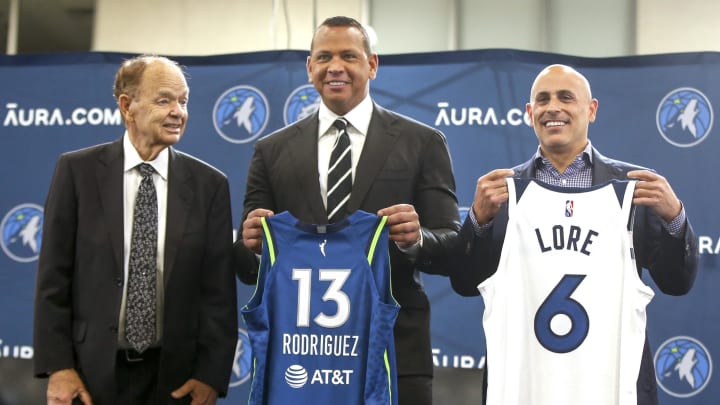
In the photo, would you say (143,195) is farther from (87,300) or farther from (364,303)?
(364,303)

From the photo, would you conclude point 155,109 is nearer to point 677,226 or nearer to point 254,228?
point 254,228

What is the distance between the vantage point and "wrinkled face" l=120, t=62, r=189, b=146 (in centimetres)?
303

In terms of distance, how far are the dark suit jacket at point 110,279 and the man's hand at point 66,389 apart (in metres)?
0.02

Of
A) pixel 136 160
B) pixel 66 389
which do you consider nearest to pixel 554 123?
pixel 136 160

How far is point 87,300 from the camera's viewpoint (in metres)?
2.88

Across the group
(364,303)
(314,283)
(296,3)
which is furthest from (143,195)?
(296,3)

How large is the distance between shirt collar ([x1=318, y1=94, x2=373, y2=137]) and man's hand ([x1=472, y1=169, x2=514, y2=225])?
1.64ft

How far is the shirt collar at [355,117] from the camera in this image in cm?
312

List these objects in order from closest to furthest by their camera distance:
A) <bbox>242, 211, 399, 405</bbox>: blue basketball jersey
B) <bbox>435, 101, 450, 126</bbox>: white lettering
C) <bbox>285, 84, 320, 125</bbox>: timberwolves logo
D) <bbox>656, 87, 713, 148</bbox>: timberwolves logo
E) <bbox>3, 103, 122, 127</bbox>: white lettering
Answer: <bbox>242, 211, 399, 405</bbox>: blue basketball jersey
<bbox>656, 87, 713, 148</bbox>: timberwolves logo
<bbox>435, 101, 450, 126</bbox>: white lettering
<bbox>285, 84, 320, 125</bbox>: timberwolves logo
<bbox>3, 103, 122, 127</bbox>: white lettering

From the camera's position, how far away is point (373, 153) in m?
3.03

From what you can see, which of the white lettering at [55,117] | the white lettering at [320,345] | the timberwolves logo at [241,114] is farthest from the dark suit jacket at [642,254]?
the white lettering at [55,117]

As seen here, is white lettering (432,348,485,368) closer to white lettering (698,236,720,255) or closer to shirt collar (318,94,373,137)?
white lettering (698,236,720,255)

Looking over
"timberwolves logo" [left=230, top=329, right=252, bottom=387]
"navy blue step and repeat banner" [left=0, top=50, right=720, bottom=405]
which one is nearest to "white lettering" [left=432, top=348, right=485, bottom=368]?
"navy blue step and repeat banner" [left=0, top=50, right=720, bottom=405]

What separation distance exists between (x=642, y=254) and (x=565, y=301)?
400mm
